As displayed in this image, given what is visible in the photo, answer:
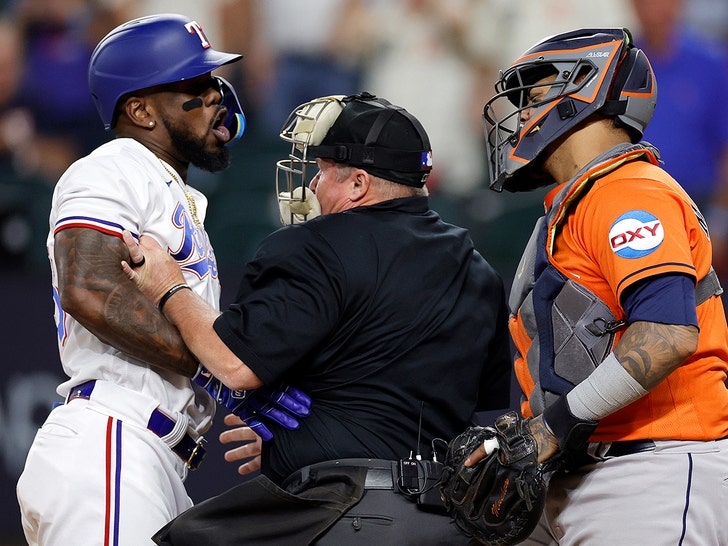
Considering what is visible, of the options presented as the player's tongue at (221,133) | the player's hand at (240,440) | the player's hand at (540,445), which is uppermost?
the player's tongue at (221,133)

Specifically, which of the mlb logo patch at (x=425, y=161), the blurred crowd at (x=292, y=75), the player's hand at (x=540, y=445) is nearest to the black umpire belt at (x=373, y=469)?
the player's hand at (x=540, y=445)

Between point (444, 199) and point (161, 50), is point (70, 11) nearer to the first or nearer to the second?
point (444, 199)

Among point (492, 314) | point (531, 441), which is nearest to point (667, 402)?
point (531, 441)

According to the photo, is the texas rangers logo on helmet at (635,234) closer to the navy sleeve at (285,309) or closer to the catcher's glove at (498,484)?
the catcher's glove at (498,484)

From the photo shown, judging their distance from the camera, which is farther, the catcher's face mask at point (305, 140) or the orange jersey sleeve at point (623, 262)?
the catcher's face mask at point (305, 140)

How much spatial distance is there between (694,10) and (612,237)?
473cm

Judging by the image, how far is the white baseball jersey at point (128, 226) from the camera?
3.21 meters

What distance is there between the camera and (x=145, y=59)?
140 inches

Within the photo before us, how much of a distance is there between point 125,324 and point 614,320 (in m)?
1.49

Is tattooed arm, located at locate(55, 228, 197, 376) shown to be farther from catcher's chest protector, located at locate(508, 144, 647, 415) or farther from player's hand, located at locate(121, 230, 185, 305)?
catcher's chest protector, located at locate(508, 144, 647, 415)

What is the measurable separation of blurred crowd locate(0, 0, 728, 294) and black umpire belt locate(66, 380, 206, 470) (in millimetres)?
3593

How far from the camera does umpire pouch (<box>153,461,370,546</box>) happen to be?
2.81 metres

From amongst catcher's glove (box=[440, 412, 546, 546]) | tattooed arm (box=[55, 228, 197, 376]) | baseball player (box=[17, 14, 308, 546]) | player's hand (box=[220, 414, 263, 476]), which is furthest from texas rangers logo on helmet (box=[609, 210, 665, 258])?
player's hand (box=[220, 414, 263, 476])

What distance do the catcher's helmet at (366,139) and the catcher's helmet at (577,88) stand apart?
0.30 meters
